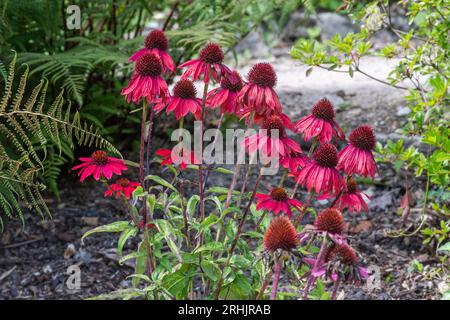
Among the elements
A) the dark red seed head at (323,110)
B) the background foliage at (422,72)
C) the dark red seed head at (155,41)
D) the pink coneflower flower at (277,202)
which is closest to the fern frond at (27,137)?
the dark red seed head at (155,41)

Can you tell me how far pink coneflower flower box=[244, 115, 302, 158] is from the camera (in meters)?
1.39

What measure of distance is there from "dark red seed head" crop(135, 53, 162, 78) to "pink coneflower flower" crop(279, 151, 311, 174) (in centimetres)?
34

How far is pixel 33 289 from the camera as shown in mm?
2260

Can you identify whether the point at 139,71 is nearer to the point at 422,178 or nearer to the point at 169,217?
the point at 169,217

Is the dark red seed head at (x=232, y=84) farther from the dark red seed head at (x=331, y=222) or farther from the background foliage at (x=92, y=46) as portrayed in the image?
the background foliage at (x=92, y=46)

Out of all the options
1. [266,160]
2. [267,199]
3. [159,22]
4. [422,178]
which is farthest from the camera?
[159,22]

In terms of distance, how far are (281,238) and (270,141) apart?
223 millimetres

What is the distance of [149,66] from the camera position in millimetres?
1500

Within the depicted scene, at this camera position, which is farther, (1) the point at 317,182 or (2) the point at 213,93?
(2) the point at 213,93

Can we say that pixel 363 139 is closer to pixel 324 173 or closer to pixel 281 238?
pixel 324 173

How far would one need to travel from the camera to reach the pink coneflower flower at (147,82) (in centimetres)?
149

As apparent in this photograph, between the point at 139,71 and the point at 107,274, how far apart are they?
106 centimetres

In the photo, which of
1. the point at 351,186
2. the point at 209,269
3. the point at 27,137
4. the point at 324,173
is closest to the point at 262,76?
the point at 324,173

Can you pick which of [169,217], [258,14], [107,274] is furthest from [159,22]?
[169,217]
